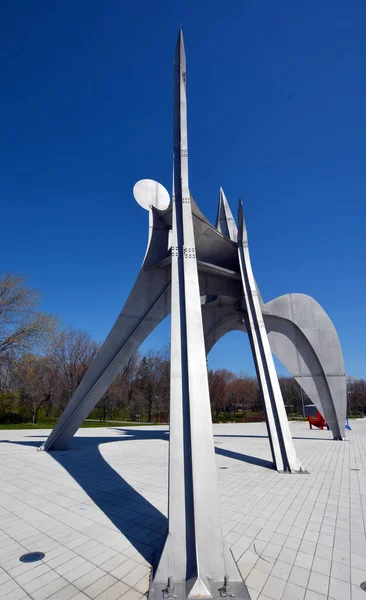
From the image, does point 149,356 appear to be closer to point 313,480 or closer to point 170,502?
point 313,480

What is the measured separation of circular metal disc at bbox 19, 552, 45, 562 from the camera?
13.0 feet

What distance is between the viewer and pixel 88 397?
10.7m

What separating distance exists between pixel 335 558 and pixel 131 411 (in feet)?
112

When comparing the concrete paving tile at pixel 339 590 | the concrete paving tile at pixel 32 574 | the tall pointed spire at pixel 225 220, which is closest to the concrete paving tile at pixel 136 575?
the concrete paving tile at pixel 32 574

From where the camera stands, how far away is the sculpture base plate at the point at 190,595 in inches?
123

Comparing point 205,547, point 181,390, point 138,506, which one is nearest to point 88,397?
point 138,506

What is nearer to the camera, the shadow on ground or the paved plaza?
the paved plaza

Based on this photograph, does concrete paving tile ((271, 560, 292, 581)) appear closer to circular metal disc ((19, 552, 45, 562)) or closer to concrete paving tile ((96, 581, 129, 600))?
concrete paving tile ((96, 581, 129, 600))

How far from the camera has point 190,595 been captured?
3.12m

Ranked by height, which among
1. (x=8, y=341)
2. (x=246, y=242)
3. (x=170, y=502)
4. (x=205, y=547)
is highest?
(x=246, y=242)

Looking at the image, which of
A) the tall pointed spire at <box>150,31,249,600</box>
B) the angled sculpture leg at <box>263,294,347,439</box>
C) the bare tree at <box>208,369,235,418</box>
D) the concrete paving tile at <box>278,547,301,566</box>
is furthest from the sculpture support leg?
the bare tree at <box>208,369,235,418</box>

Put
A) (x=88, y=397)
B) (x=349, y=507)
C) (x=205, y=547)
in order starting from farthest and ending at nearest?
1. (x=88, y=397)
2. (x=349, y=507)
3. (x=205, y=547)

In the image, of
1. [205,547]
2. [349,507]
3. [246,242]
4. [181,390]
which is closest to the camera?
[205,547]

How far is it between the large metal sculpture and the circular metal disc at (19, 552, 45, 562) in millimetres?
1770
